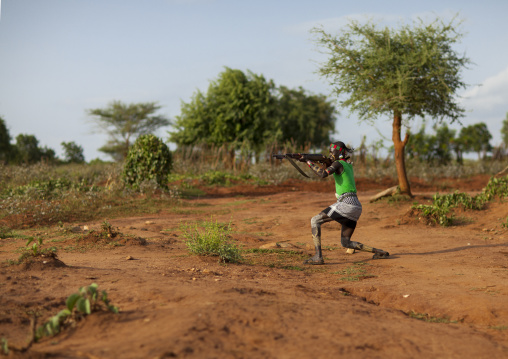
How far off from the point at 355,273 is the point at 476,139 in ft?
95.6

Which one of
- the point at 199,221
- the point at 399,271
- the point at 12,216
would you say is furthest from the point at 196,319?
the point at 12,216

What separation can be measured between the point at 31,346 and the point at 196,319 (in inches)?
44.4

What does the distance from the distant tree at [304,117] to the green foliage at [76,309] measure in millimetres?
31909

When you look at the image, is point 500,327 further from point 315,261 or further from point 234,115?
point 234,115

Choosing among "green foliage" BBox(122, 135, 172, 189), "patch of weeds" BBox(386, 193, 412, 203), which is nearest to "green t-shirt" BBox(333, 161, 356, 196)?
"patch of weeds" BBox(386, 193, 412, 203)

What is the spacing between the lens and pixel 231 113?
32.3 meters

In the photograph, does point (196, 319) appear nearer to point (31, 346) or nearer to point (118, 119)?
point (31, 346)

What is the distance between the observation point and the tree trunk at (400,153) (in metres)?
14.8

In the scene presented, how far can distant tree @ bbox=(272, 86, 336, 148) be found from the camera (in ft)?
123

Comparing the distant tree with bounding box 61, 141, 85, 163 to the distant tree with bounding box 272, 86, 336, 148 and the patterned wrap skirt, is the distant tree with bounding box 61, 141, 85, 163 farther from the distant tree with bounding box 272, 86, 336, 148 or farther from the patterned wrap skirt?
the patterned wrap skirt

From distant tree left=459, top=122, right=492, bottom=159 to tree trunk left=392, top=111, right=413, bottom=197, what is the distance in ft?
60.1

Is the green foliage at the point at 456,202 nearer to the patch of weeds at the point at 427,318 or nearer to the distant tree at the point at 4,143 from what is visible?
the patch of weeds at the point at 427,318

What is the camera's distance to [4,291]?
491cm

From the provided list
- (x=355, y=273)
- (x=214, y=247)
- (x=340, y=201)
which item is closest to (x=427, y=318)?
(x=355, y=273)
